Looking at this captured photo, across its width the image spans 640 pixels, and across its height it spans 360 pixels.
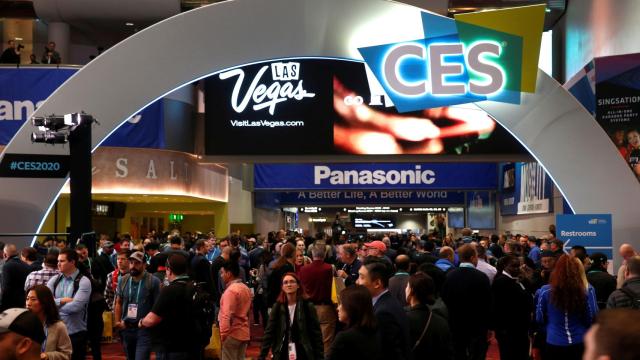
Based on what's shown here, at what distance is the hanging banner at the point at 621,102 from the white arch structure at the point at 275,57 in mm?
805

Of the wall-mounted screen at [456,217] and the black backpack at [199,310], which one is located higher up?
the wall-mounted screen at [456,217]

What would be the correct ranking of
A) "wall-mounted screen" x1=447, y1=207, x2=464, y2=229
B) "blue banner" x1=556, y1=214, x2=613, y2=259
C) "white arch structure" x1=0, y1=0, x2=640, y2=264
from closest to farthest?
"blue banner" x1=556, y1=214, x2=613, y2=259
"white arch structure" x1=0, y1=0, x2=640, y2=264
"wall-mounted screen" x1=447, y1=207, x2=464, y2=229

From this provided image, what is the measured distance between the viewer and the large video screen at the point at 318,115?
54.0 feet

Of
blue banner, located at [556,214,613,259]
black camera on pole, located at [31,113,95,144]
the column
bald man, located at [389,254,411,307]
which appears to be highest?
the column

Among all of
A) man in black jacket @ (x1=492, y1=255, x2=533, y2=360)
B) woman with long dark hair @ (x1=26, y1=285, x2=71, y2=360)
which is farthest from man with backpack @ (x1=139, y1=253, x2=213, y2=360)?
man in black jacket @ (x1=492, y1=255, x2=533, y2=360)

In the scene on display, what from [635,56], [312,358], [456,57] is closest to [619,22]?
[635,56]

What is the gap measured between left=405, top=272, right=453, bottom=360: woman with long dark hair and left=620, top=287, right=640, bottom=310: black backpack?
1.69 meters

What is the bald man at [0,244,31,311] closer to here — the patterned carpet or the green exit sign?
the patterned carpet

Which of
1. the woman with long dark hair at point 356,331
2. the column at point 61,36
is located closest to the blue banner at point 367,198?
the column at point 61,36

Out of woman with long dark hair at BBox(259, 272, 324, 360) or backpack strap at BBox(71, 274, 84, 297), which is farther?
backpack strap at BBox(71, 274, 84, 297)

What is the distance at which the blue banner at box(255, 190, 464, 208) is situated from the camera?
2788 centimetres

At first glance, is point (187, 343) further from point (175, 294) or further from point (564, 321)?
point (564, 321)

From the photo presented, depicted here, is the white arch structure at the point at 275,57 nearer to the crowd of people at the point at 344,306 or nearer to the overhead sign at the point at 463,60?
the overhead sign at the point at 463,60

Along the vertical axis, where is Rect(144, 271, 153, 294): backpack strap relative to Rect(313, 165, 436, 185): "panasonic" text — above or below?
below
